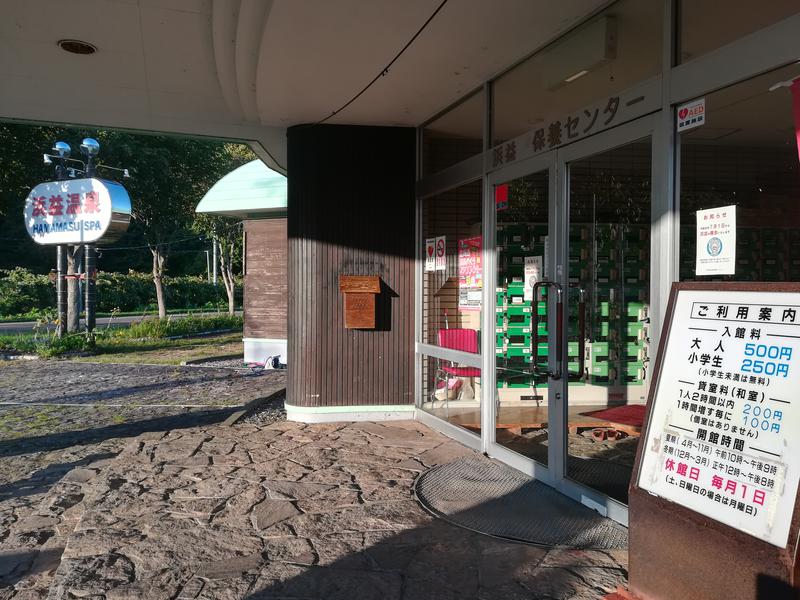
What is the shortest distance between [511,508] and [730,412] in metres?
2.03

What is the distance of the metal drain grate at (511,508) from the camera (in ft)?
12.1

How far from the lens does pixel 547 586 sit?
3.12 metres

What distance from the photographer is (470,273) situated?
19.1 feet

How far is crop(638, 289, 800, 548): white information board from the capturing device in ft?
7.30

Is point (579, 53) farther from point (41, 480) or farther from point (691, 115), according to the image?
point (41, 480)

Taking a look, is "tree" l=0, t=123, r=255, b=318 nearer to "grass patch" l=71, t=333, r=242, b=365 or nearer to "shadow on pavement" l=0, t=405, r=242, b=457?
"grass patch" l=71, t=333, r=242, b=365

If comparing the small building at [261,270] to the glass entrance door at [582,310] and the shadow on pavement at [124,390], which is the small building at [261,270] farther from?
the glass entrance door at [582,310]

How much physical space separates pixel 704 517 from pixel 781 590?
34cm

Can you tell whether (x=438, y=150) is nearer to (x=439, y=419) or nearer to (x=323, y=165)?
(x=323, y=165)

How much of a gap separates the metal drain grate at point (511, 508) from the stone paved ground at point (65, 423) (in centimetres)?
228

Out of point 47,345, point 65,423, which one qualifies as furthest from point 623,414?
point 47,345

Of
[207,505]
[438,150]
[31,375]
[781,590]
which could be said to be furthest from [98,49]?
[31,375]

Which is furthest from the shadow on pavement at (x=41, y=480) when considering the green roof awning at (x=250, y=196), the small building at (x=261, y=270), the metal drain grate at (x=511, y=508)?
the small building at (x=261, y=270)

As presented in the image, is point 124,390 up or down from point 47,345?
down
